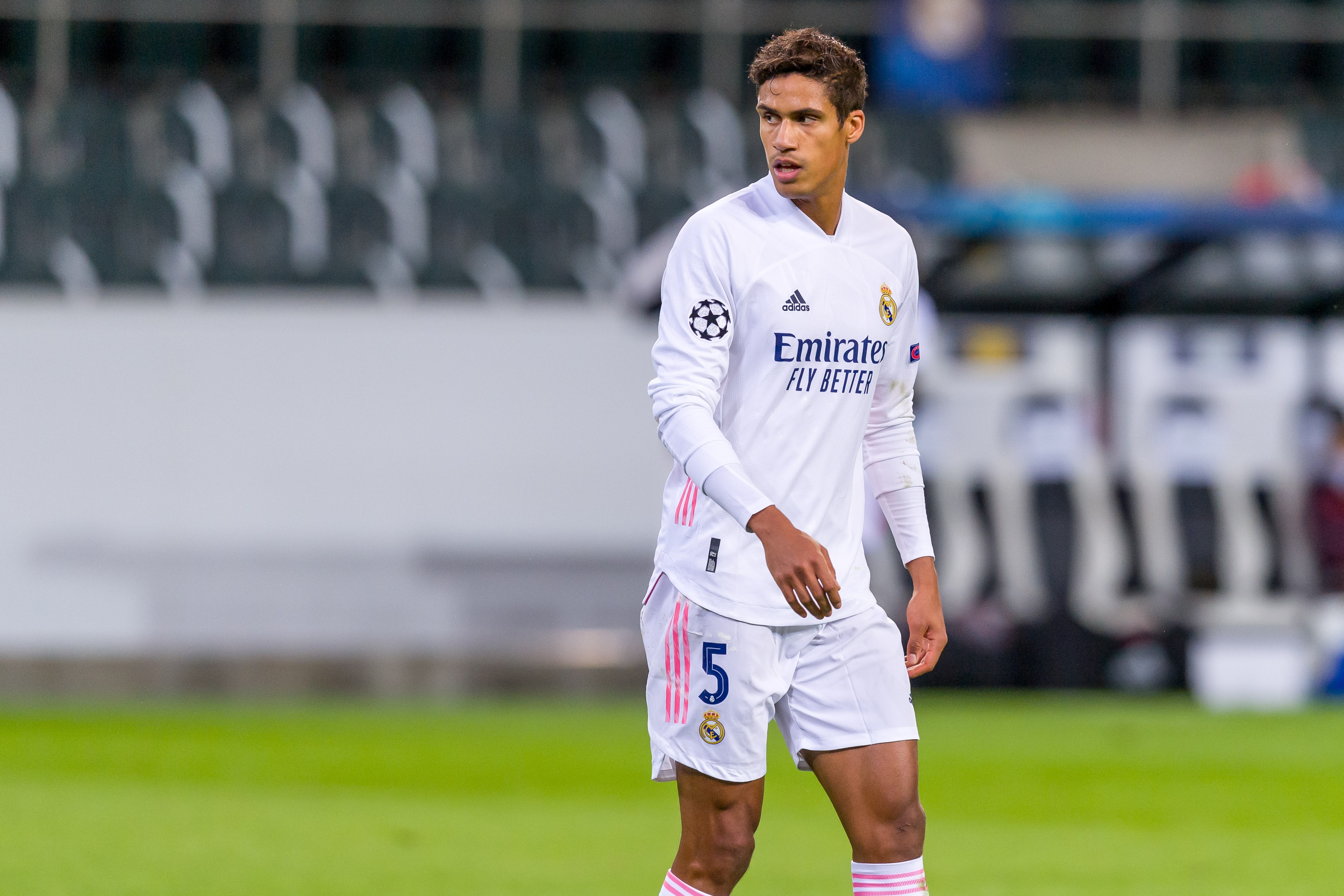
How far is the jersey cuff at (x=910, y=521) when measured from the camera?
12.8ft

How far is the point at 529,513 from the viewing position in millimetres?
13898

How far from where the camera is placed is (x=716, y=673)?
3609 mm

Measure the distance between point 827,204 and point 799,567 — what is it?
0.77m

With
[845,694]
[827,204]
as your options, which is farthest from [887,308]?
[845,694]

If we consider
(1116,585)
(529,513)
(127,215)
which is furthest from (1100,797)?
(127,215)

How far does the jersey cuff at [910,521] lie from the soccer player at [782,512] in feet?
0.63

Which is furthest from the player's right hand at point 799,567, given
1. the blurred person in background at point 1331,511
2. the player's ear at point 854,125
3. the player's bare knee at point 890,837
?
the blurred person in background at point 1331,511

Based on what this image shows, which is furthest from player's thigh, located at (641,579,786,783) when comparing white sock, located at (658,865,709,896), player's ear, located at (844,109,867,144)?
player's ear, located at (844,109,867,144)

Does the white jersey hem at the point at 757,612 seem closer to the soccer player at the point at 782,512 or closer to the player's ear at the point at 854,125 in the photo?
the soccer player at the point at 782,512

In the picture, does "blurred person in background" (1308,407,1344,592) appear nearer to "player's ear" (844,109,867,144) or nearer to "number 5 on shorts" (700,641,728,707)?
"player's ear" (844,109,867,144)

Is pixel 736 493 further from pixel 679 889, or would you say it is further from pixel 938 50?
pixel 938 50

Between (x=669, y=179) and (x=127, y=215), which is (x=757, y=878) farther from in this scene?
(x=669, y=179)

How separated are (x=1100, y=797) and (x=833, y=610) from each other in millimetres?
5012

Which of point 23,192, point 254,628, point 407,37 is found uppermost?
point 407,37
